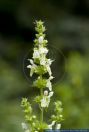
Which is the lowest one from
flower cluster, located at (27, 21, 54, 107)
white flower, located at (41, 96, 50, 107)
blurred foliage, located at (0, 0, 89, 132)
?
white flower, located at (41, 96, 50, 107)

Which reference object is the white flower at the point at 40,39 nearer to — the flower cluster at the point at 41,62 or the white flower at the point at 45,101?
the flower cluster at the point at 41,62

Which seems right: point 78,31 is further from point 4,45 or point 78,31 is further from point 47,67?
point 47,67

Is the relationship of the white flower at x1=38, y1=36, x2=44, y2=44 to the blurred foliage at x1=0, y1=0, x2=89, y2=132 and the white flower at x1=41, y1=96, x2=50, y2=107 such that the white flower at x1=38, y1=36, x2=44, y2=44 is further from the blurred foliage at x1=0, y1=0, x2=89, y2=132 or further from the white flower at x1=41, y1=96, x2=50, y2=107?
the blurred foliage at x1=0, y1=0, x2=89, y2=132

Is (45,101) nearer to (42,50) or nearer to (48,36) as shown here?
(42,50)

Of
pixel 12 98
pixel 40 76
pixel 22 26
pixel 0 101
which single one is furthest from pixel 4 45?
pixel 40 76

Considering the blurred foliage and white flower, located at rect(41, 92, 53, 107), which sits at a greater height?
the blurred foliage

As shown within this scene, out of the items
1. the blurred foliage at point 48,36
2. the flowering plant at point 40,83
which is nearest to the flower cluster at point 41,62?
the flowering plant at point 40,83

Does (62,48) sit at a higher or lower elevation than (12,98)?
higher

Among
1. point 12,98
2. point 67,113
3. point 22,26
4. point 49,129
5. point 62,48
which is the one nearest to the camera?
point 49,129

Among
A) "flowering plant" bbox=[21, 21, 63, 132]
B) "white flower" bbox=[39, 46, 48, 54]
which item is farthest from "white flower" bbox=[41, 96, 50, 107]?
"white flower" bbox=[39, 46, 48, 54]
